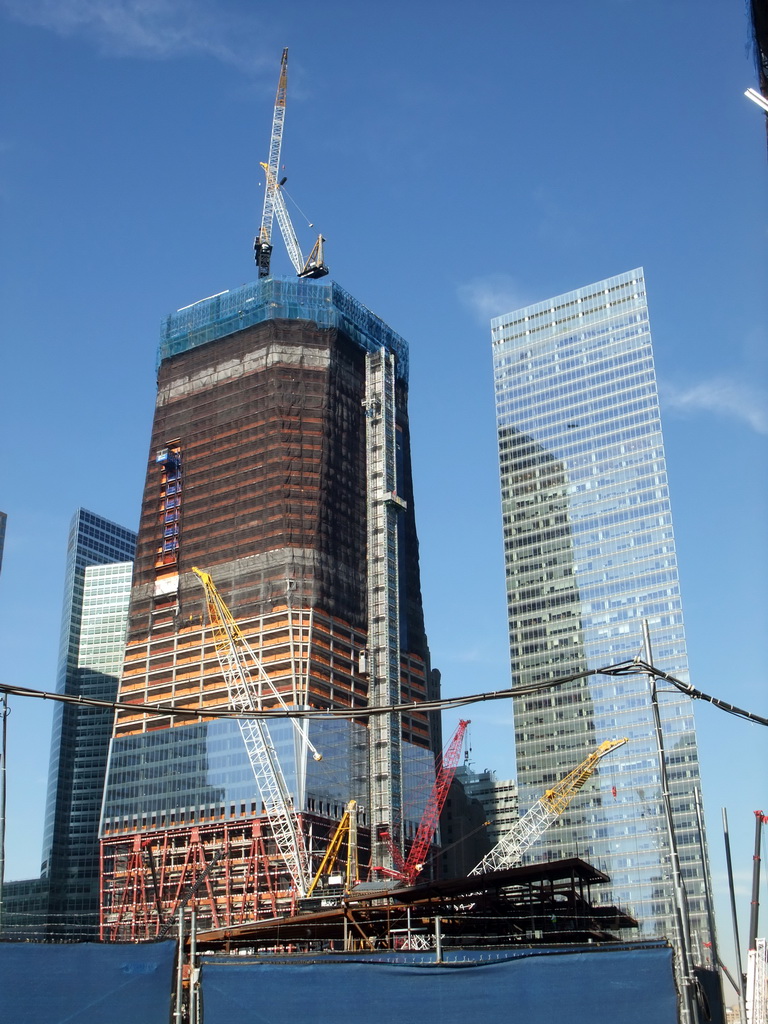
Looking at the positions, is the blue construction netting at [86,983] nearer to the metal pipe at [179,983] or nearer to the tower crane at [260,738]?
the metal pipe at [179,983]

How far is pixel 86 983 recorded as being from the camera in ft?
101

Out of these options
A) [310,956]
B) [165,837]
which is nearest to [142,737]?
[165,837]

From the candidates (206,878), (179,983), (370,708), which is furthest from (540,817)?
(370,708)

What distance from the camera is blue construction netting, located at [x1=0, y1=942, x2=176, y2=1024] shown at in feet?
98.1

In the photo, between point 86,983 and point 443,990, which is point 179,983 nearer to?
point 86,983

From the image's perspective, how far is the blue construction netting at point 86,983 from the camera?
98.1 ft

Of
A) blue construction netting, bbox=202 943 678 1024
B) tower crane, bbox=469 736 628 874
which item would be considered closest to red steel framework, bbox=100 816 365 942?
tower crane, bbox=469 736 628 874

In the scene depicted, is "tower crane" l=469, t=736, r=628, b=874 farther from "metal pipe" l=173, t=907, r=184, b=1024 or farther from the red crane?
"metal pipe" l=173, t=907, r=184, b=1024

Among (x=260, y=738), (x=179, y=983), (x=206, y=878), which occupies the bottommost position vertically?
(x=179, y=983)

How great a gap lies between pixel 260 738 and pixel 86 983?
14223cm

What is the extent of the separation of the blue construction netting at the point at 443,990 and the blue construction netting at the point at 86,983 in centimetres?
140

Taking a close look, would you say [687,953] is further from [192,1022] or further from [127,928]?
[127,928]

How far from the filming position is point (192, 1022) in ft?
100

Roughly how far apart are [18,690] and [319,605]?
167481 mm
